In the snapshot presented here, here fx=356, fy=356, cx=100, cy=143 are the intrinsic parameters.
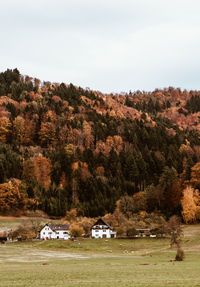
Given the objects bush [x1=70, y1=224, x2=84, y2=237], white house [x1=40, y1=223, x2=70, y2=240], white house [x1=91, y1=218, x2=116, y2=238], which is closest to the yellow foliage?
white house [x1=91, y1=218, x2=116, y2=238]

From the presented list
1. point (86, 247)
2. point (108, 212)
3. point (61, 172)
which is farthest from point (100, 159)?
point (86, 247)

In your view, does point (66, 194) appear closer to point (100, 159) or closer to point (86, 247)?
point (100, 159)

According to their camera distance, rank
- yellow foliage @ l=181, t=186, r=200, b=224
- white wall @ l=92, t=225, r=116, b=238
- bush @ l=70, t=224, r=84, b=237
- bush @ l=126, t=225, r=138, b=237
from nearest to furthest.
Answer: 1. bush @ l=126, t=225, r=138, b=237
2. bush @ l=70, t=224, r=84, b=237
3. white wall @ l=92, t=225, r=116, b=238
4. yellow foliage @ l=181, t=186, r=200, b=224

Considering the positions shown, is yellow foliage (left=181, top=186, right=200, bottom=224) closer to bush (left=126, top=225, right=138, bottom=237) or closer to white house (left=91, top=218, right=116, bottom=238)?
bush (left=126, top=225, right=138, bottom=237)

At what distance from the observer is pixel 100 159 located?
192125 mm

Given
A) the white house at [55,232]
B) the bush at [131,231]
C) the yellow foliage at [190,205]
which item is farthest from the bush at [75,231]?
the yellow foliage at [190,205]

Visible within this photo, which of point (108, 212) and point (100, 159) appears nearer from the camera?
point (108, 212)

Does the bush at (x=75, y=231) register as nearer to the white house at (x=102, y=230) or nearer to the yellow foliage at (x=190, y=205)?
the white house at (x=102, y=230)

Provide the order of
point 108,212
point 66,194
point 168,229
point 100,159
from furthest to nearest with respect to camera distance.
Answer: point 100,159 < point 66,194 < point 108,212 < point 168,229

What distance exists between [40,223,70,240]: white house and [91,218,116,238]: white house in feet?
29.8

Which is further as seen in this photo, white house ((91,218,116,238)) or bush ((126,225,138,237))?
white house ((91,218,116,238))

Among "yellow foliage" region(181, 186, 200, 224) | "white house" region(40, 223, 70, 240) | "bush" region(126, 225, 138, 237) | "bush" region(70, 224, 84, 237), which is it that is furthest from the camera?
"yellow foliage" region(181, 186, 200, 224)

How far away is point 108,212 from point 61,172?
43.2 metres

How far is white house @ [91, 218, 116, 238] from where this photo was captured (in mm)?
118125
